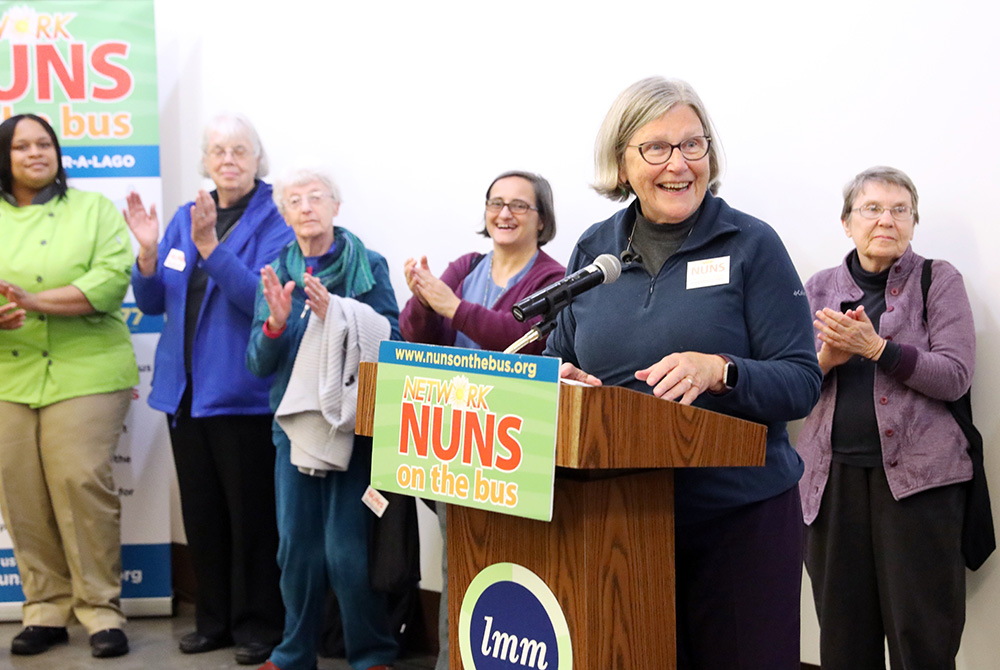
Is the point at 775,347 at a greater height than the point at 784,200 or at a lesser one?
lesser

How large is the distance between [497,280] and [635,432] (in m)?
1.80

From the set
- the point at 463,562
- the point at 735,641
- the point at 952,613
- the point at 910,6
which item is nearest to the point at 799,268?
the point at 910,6

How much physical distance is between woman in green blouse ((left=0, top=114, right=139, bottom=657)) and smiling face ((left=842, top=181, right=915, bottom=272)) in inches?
108

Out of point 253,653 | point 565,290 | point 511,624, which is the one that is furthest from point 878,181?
point 253,653

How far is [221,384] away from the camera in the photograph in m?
3.60

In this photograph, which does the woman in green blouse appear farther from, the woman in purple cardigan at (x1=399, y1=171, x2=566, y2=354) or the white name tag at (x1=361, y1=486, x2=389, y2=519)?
the woman in purple cardigan at (x1=399, y1=171, x2=566, y2=354)

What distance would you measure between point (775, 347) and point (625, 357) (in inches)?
10.3

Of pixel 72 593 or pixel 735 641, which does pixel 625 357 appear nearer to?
pixel 735 641

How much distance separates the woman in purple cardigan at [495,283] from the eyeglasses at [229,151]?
1.06 metres

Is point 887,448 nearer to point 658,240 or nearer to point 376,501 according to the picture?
point 658,240

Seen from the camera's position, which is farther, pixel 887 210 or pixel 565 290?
pixel 887 210

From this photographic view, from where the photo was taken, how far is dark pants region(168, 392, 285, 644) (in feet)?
11.9

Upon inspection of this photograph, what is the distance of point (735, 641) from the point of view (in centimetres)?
169

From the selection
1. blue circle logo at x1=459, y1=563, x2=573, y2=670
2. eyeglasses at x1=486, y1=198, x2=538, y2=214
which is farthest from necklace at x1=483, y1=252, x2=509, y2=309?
blue circle logo at x1=459, y1=563, x2=573, y2=670
